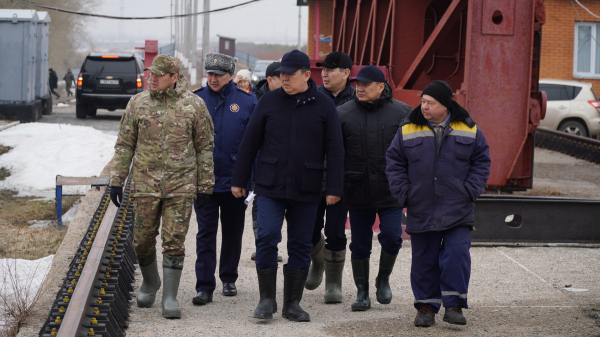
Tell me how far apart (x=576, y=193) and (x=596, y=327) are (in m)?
8.57

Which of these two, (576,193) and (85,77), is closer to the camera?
(576,193)

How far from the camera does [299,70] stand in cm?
562

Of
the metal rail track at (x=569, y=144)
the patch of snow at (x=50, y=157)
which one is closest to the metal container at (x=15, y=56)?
the patch of snow at (x=50, y=157)

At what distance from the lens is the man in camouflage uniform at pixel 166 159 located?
5613mm

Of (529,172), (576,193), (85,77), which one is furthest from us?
(85,77)

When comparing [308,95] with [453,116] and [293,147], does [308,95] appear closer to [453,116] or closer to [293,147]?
[293,147]

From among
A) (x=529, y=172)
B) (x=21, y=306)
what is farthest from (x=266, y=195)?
(x=529, y=172)

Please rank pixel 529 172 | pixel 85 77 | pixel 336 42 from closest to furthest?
pixel 529 172 → pixel 336 42 → pixel 85 77

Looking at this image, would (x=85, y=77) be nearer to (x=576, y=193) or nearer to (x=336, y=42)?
(x=336, y=42)

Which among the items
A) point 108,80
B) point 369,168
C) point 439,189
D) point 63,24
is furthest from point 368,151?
point 63,24

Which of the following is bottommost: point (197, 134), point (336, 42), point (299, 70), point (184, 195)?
point (184, 195)

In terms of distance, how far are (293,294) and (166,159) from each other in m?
1.31

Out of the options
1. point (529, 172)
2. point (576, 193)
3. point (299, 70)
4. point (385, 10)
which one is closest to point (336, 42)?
point (385, 10)

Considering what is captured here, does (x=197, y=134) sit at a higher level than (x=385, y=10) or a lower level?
lower
